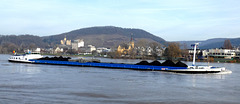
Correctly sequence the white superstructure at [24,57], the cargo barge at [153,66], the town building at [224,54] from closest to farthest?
the cargo barge at [153,66]
the white superstructure at [24,57]
the town building at [224,54]

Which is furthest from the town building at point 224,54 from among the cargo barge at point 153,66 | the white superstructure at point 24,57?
the white superstructure at point 24,57

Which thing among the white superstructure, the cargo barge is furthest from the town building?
the white superstructure

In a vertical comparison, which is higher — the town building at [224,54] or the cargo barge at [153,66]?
the town building at [224,54]

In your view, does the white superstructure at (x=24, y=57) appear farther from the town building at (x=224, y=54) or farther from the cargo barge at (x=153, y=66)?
the town building at (x=224, y=54)

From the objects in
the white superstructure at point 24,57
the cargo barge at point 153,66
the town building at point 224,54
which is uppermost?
the town building at point 224,54

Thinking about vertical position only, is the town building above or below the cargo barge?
above

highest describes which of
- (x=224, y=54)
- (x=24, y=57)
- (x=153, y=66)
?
→ (x=224, y=54)

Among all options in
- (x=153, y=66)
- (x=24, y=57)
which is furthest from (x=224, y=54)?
(x=24, y=57)

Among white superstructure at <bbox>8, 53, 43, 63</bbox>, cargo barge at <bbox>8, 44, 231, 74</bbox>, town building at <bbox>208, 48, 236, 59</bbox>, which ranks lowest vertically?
cargo barge at <bbox>8, 44, 231, 74</bbox>

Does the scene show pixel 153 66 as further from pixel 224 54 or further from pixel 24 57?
pixel 224 54

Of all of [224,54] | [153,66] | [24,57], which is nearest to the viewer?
[153,66]

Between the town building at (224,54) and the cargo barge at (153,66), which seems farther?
the town building at (224,54)

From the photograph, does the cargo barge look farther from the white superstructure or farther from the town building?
the town building

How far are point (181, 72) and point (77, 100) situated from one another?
81.7 ft
